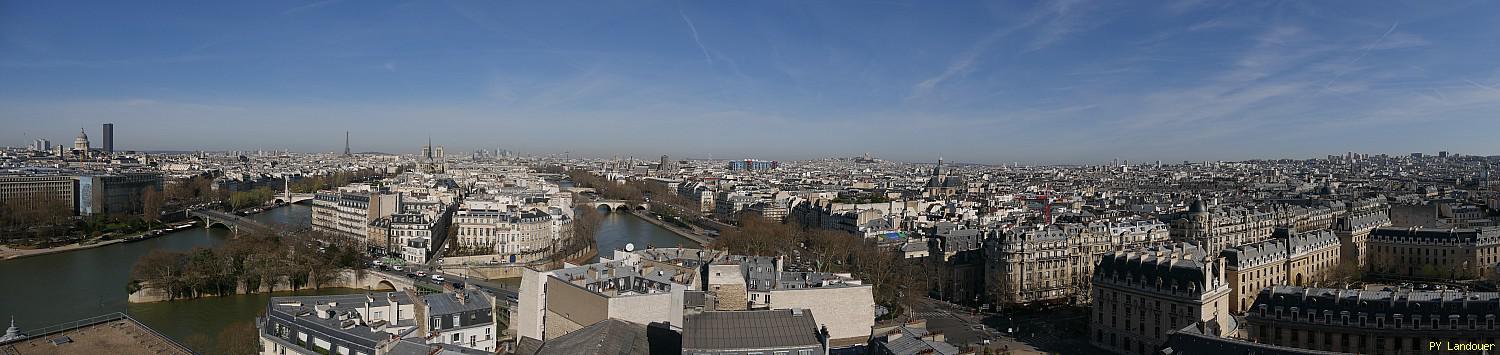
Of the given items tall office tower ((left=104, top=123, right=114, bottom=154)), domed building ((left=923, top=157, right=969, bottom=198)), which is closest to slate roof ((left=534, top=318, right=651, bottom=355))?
domed building ((left=923, top=157, right=969, bottom=198))

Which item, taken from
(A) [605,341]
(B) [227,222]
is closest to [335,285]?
(A) [605,341]

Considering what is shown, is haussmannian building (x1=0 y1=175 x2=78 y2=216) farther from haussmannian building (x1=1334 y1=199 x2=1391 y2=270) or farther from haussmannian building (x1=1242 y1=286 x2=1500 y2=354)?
haussmannian building (x1=1334 y1=199 x2=1391 y2=270)

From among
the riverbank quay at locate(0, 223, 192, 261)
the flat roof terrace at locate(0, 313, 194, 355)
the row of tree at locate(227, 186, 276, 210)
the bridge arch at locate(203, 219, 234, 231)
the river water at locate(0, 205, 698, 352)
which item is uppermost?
the row of tree at locate(227, 186, 276, 210)

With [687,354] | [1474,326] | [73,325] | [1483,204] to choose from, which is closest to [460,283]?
[73,325]

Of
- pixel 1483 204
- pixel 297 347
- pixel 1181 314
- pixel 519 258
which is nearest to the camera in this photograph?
pixel 297 347

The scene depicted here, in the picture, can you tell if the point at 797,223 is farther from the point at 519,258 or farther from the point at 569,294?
the point at 569,294

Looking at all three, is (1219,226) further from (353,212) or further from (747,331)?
(353,212)
